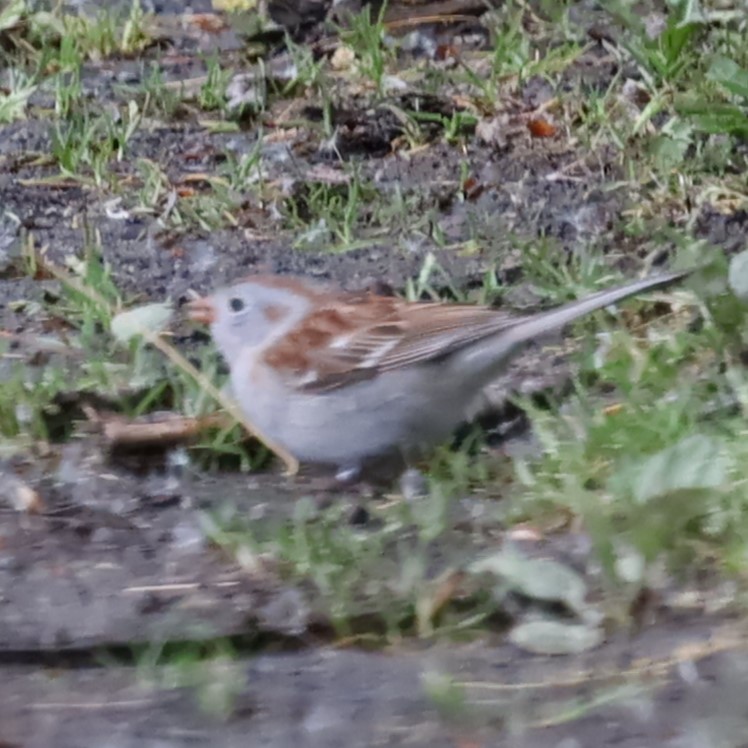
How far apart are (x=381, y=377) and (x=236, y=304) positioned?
55 centimetres

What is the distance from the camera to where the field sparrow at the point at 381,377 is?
11.9 feet

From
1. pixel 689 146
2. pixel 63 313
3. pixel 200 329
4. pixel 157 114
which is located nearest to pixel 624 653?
pixel 200 329

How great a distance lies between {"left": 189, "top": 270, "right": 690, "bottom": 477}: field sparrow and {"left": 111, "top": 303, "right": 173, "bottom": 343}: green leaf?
486 millimetres

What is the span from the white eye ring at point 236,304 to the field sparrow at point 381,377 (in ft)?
0.69

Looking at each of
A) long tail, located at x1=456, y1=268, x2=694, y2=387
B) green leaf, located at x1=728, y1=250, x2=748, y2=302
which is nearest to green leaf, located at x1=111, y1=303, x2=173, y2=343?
long tail, located at x1=456, y1=268, x2=694, y2=387

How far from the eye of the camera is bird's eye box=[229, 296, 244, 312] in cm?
399

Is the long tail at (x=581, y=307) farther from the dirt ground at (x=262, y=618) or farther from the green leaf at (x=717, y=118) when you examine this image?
the green leaf at (x=717, y=118)

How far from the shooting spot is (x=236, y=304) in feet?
13.2

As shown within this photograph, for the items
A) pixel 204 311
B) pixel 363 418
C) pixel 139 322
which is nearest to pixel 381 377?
pixel 363 418

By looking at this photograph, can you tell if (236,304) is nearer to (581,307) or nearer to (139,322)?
(139,322)

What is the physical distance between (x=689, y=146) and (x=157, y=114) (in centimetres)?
221

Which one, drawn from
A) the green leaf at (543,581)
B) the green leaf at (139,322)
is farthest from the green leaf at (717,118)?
the green leaf at (543,581)

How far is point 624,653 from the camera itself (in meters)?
2.43

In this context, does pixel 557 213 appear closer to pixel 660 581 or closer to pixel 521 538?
pixel 521 538
